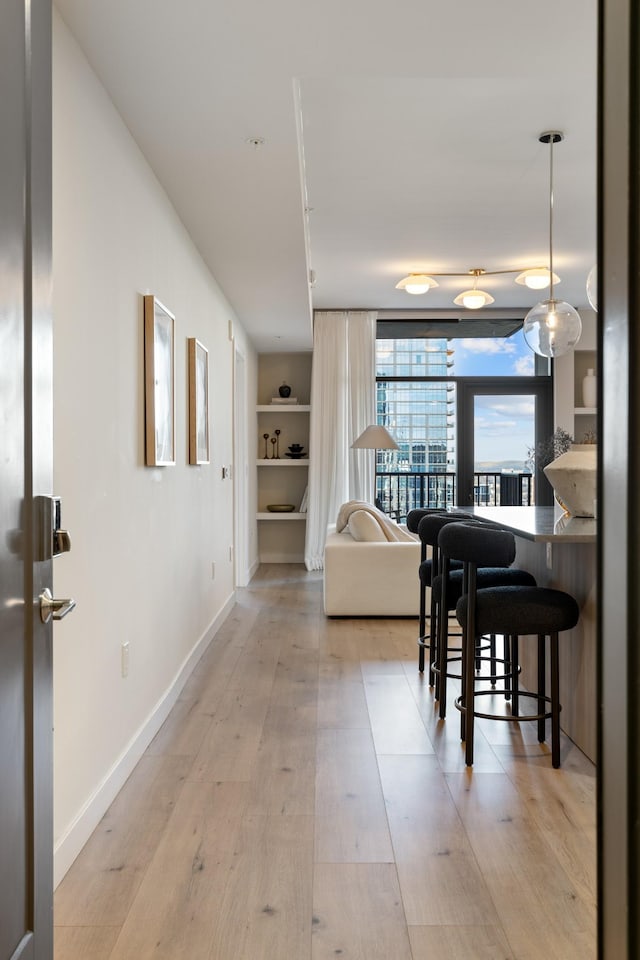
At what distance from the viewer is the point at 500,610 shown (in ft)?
9.50

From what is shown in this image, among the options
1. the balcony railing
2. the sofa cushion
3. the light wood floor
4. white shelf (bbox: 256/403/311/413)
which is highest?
white shelf (bbox: 256/403/311/413)

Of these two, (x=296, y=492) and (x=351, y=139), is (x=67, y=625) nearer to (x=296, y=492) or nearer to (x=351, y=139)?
A: (x=351, y=139)

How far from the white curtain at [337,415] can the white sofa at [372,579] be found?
2628mm

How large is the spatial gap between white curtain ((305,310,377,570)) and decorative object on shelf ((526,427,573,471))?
1.75 metres

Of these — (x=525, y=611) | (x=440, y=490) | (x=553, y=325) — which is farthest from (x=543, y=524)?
(x=440, y=490)

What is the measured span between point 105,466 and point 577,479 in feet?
6.37

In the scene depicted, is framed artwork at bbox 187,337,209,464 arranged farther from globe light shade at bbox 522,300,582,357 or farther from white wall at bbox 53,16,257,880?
globe light shade at bbox 522,300,582,357

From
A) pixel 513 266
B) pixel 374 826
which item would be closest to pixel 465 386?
pixel 513 266

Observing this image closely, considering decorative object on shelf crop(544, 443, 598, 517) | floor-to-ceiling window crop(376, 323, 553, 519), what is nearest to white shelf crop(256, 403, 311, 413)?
floor-to-ceiling window crop(376, 323, 553, 519)

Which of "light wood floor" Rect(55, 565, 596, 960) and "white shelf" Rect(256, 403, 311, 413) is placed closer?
"light wood floor" Rect(55, 565, 596, 960)

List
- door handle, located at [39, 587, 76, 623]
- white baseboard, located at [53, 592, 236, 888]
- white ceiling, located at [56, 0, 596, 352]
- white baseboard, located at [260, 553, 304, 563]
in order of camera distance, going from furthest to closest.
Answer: white baseboard, located at [260, 553, 304, 563]
white ceiling, located at [56, 0, 596, 352]
white baseboard, located at [53, 592, 236, 888]
door handle, located at [39, 587, 76, 623]

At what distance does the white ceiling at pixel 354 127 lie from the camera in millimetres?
2318

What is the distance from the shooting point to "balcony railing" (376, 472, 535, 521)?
340 inches

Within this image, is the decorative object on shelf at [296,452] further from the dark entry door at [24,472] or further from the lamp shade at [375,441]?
the dark entry door at [24,472]
